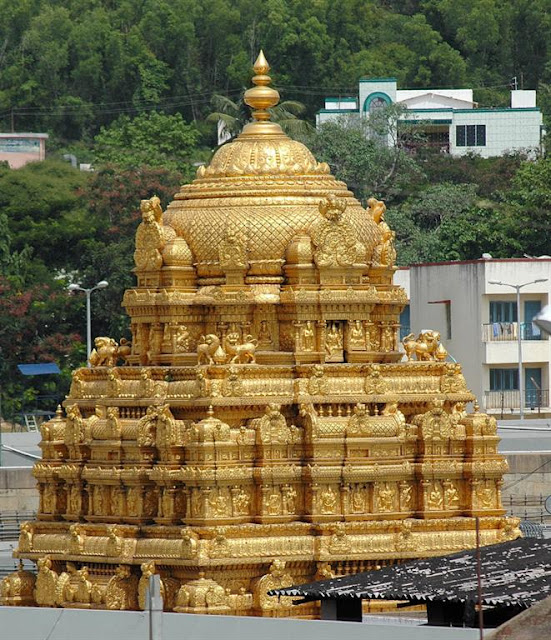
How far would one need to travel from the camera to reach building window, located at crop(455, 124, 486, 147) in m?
113

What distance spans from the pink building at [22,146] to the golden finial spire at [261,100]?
57.3 metres

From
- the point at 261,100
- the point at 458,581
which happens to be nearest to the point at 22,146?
the point at 261,100

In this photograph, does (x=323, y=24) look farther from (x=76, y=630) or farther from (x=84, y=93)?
(x=76, y=630)

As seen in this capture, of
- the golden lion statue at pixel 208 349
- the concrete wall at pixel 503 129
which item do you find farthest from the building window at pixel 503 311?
the golden lion statue at pixel 208 349

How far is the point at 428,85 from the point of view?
4808 inches

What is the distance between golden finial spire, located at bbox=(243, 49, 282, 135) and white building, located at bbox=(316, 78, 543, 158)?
2075 inches

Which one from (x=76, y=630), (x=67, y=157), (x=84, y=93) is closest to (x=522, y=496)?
(x=76, y=630)

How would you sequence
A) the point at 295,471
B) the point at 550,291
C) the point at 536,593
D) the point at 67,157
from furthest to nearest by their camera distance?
the point at 67,157, the point at 550,291, the point at 295,471, the point at 536,593

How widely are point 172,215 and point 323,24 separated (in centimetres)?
6558

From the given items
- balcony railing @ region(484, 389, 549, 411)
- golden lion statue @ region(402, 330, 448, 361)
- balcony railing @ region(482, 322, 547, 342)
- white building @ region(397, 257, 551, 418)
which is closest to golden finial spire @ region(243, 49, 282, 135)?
golden lion statue @ region(402, 330, 448, 361)

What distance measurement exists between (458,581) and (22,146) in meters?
68.7

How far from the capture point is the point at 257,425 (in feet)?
178

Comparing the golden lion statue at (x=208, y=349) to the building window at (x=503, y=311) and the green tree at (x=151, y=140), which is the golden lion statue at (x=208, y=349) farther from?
the green tree at (x=151, y=140)

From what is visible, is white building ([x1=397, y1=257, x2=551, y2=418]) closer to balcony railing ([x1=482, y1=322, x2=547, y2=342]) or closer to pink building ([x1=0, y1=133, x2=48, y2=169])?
balcony railing ([x1=482, y1=322, x2=547, y2=342])
